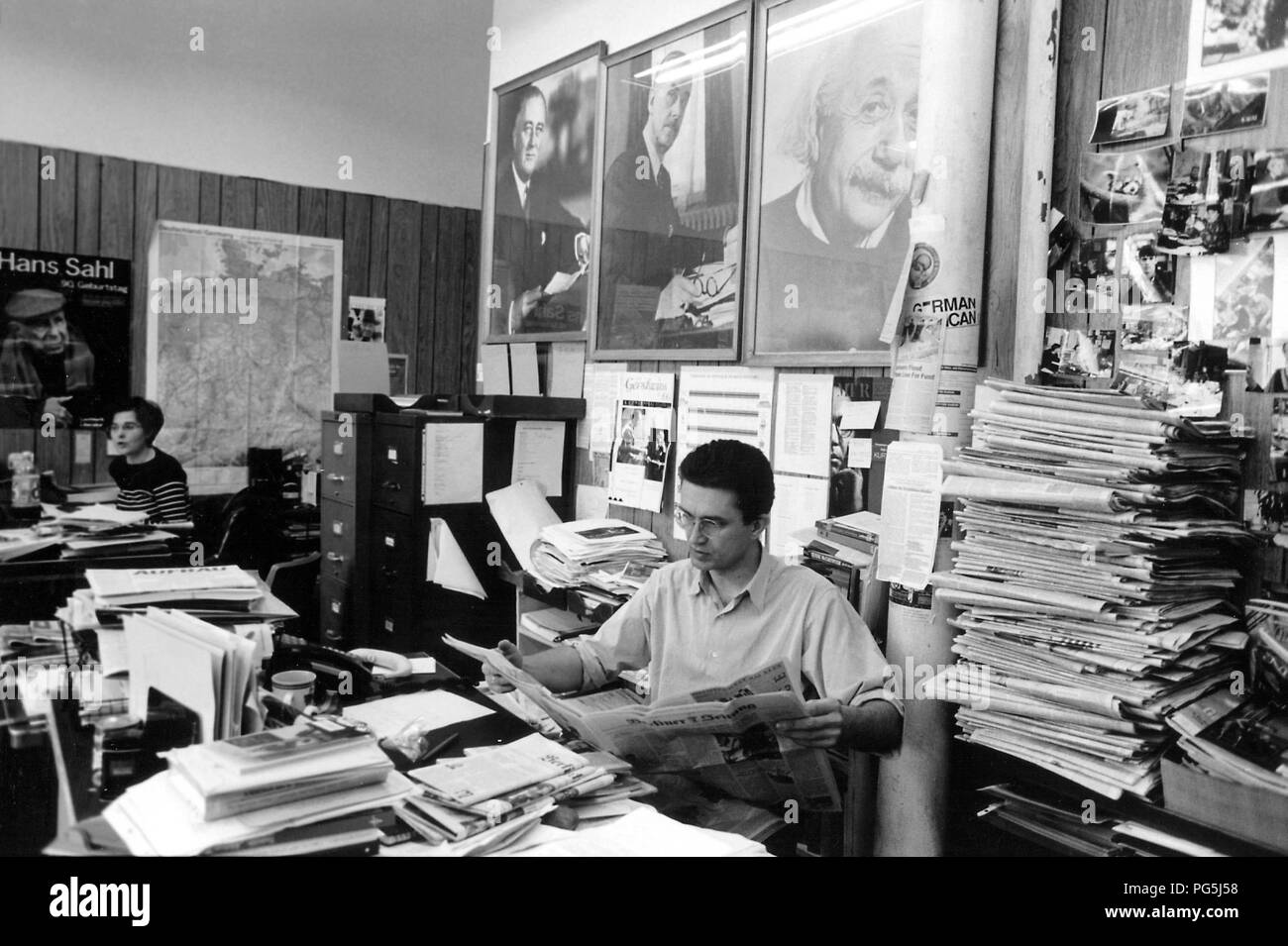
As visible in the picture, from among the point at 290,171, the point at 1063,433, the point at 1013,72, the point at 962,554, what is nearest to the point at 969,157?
the point at 1013,72

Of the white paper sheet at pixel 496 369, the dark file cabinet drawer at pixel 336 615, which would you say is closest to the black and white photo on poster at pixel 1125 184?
the white paper sheet at pixel 496 369

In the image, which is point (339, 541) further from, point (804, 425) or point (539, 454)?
point (804, 425)

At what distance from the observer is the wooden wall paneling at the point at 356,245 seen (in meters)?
5.29

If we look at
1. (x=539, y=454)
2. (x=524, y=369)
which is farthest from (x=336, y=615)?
(x=524, y=369)

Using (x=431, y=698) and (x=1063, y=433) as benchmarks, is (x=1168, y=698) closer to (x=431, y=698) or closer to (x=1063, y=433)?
(x=1063, y=433)

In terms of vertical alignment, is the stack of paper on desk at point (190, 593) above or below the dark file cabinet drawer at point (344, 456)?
below

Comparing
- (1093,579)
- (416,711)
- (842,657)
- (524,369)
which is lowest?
(416,711)

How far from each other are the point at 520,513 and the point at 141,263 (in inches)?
105

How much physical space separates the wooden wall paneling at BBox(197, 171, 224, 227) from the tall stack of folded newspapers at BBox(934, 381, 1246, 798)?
14.0 ft

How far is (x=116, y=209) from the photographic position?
456cm

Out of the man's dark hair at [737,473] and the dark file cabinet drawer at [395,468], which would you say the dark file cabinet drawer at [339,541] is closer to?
the dark file cabinet drawer at [395,468]

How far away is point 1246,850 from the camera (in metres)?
1.36

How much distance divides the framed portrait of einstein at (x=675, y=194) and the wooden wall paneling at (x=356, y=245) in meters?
2.44

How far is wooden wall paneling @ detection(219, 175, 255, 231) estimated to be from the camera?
4.86m
